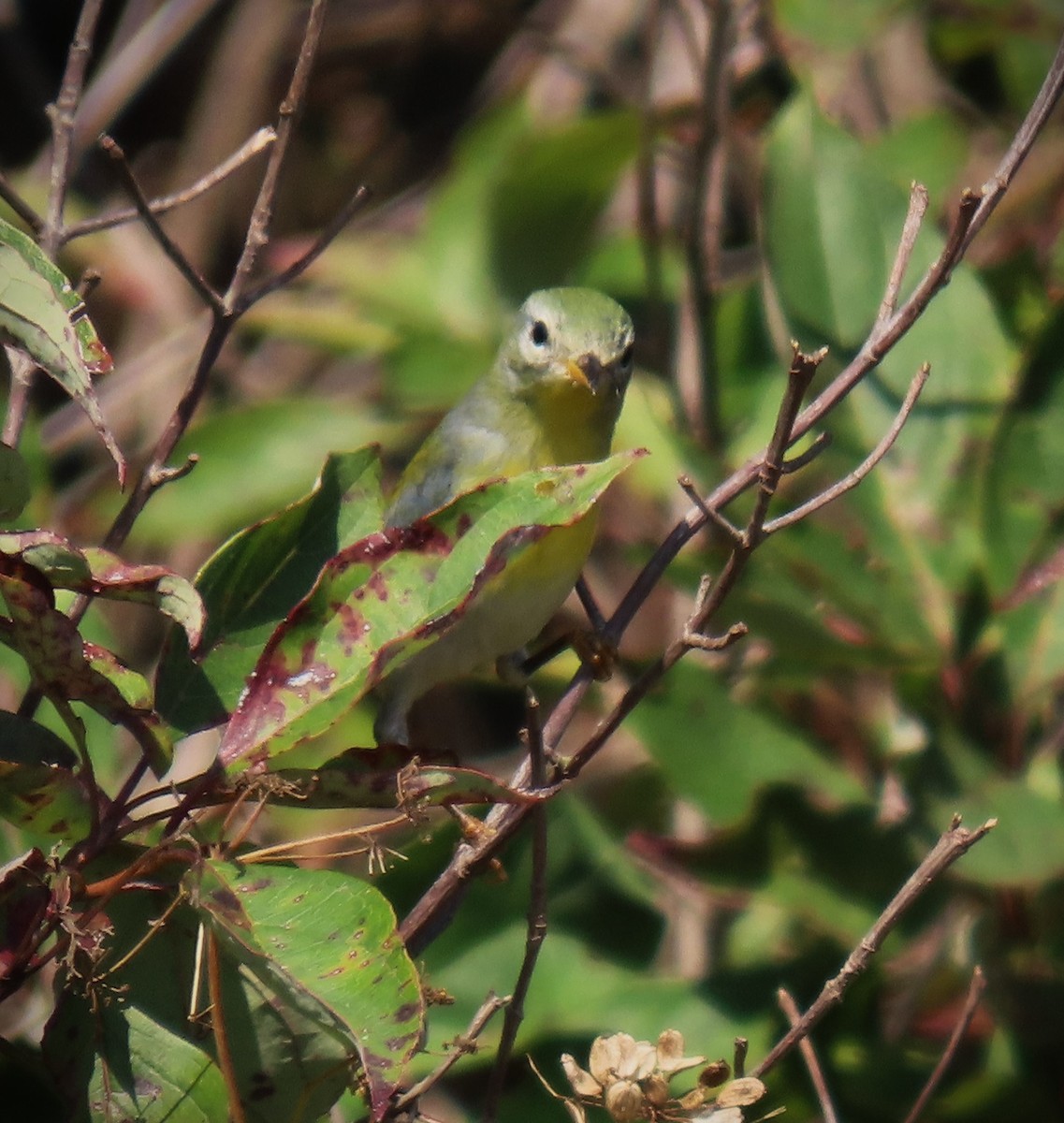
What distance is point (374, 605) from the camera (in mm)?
1185

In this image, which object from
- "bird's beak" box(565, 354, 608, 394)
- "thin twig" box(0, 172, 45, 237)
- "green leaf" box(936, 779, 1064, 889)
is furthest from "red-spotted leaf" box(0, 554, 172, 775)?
"bird's beak" box(565, 354, 608, 394)

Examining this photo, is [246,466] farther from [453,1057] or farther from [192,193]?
[453,1057]

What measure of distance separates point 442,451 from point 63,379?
1.50 metres

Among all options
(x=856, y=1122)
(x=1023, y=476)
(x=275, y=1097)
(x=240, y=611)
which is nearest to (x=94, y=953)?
(x=275, y=1097)

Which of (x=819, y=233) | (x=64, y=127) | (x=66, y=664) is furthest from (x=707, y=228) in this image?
(x=66, y=664)

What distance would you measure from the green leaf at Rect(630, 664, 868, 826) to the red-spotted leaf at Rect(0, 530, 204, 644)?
1059 mm

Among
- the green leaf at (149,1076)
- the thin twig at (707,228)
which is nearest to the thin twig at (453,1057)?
the green leaf at (149,1076)

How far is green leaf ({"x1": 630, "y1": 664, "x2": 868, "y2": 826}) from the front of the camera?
214 centimetres

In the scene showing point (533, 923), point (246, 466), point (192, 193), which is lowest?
point (246, 466)

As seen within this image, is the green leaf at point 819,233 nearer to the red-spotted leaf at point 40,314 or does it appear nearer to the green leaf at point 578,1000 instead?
the green leaf at point 578,1000

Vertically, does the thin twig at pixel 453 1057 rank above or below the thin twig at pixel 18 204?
below

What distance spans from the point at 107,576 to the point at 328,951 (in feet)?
1.01

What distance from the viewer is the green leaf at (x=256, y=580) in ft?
4.19

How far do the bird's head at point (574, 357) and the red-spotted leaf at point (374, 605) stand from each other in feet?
4.28
